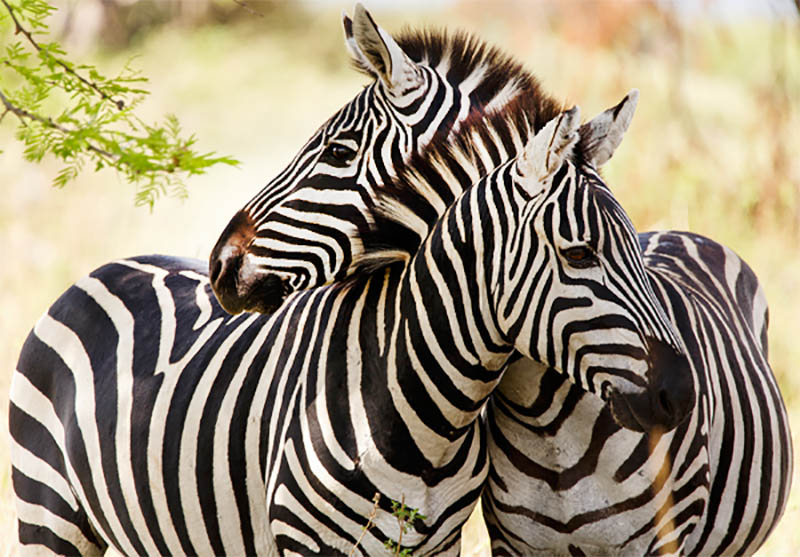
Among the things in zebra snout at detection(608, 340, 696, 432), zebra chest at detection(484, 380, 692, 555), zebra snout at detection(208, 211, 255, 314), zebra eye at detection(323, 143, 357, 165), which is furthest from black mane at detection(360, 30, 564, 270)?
zebra snout at detection(608, 340, 696, 432)

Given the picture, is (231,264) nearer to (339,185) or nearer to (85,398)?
(339,185)

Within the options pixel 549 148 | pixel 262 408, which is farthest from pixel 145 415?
pixel 549 148

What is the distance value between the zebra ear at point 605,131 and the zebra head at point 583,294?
0.11 meters

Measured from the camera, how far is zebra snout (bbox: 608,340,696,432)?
8.84 feet

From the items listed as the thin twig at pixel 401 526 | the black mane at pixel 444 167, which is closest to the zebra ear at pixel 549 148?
the black mane at pixel 444 167

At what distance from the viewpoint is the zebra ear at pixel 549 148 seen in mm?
2781

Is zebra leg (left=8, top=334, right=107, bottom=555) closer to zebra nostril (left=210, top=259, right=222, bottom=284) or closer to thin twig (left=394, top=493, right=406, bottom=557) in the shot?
zebra nostril (left=210, top=259, right=222, bottom=284)

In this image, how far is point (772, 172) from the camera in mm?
9055

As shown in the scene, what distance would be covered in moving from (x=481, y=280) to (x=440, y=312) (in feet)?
0.62

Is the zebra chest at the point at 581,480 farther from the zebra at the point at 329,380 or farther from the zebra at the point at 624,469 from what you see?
the zebra at the point at 329,380

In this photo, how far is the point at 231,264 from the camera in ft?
10.7

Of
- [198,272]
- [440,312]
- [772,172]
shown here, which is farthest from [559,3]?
[440,312]

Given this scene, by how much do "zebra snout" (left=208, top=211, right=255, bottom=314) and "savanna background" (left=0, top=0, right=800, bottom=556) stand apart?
26.3 inches

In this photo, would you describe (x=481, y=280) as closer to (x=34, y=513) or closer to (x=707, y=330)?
(x=707, y=330)
